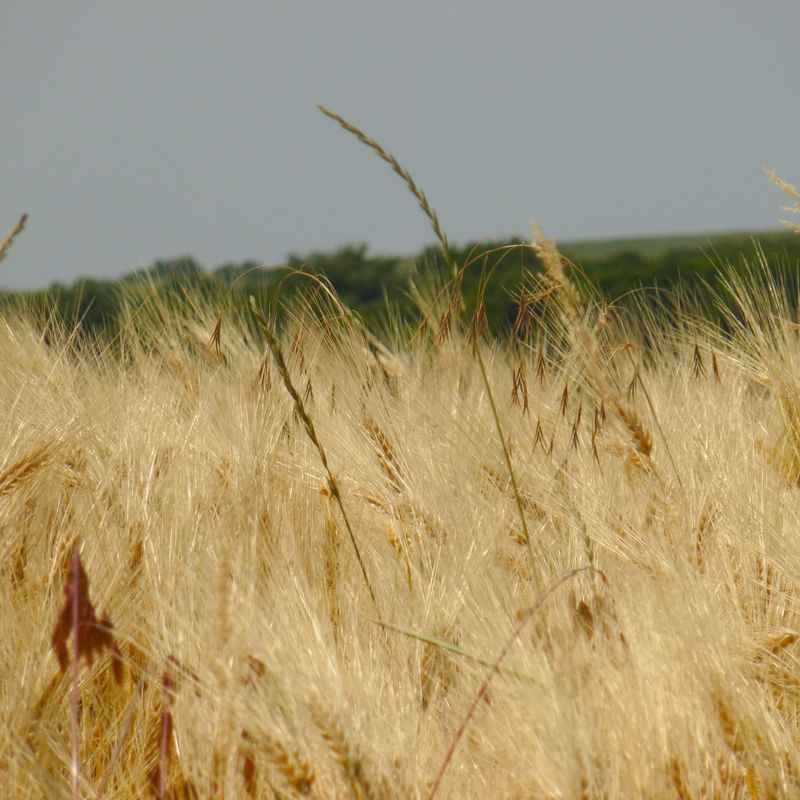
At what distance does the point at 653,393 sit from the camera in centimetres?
229

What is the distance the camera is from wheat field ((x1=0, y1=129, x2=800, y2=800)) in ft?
3.19

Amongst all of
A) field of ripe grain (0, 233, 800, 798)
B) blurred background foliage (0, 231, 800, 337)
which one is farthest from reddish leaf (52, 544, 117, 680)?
blurred background foliage (0, 231, 800, 337)

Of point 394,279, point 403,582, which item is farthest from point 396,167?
point 394,279

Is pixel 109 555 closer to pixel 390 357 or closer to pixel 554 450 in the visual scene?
pixel 554 450

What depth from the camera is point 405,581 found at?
145 cm

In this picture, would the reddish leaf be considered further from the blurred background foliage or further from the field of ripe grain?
the blurred background foliage

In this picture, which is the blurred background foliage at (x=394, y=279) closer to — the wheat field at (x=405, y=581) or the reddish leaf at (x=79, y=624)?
the wheat field at (x=405, y=581)

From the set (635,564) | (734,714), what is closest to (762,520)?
(635,564)

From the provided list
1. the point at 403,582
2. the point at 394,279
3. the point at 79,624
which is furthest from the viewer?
the point at 394,279

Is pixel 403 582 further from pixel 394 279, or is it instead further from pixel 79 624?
pixel 394 279

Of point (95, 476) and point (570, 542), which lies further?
point (95, 476)

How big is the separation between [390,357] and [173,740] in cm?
153

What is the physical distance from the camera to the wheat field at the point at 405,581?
3.19 ft

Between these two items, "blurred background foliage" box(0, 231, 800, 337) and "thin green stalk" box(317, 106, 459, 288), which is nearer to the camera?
"thin green stalk" box(317, 106, 459, 288)
